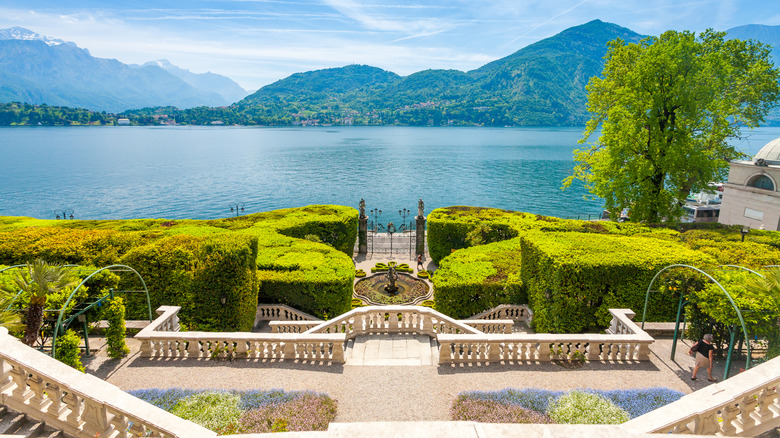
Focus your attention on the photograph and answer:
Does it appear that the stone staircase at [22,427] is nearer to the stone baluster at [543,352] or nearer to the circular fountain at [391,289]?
the stone baluster at [543,352]

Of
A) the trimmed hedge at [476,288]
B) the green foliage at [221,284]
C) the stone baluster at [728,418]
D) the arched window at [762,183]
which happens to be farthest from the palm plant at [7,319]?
the arched window at [762,183]

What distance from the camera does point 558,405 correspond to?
985cm

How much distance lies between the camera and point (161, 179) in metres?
104

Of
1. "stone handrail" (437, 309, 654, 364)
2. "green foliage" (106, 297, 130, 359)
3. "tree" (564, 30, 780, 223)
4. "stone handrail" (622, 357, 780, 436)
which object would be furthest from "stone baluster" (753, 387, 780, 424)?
"tree" (564, 30, 780, 223)

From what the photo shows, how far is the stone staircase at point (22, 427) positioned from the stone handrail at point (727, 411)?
1106 centimetres

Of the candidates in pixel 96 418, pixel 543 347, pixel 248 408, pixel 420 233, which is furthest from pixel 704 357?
pixel 420 233

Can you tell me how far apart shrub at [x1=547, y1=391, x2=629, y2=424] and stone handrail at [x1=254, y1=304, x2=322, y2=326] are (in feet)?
41.0

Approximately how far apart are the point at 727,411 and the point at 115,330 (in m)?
15.8

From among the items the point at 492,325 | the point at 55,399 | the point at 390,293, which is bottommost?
the point at 390,293

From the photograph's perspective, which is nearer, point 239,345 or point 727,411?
point 727,411

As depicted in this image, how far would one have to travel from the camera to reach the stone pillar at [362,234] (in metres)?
39.8

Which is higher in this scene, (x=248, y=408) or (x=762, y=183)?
(x=762, y=183)

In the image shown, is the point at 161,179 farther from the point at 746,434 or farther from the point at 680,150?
the point at 746,434

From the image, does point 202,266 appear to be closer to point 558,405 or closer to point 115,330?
point 115,330
